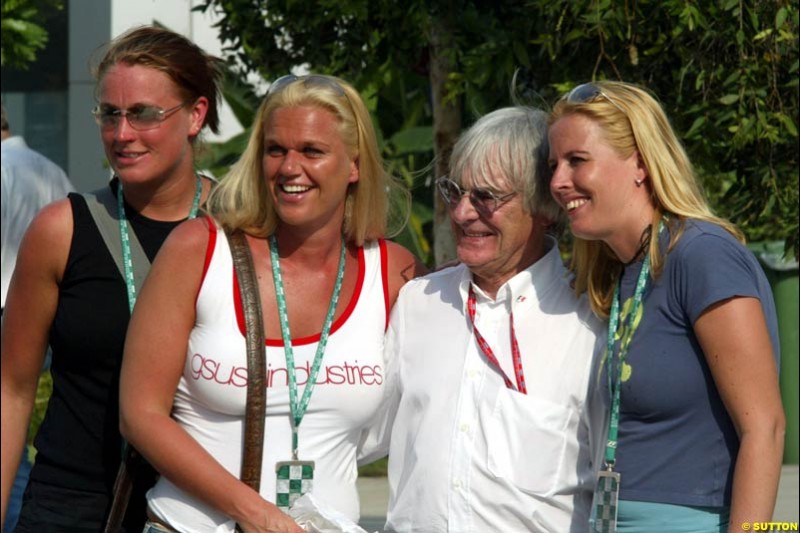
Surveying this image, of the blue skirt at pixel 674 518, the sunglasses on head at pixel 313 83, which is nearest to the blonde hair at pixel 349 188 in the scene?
the sunglasses on head at pixel 313 83

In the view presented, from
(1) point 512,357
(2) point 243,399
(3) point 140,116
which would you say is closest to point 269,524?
(2) point 243,399

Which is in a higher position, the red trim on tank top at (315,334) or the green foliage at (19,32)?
the green foliage at (19,32)

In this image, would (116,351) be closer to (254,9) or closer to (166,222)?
(166,222)

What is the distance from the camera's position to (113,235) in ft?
12.3

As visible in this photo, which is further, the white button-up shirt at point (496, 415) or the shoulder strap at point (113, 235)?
the shoulder strap at point (113, 235)

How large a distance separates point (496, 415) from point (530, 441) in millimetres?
104

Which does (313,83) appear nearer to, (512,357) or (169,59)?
(169,59)

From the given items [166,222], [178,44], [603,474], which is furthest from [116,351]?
[603,474]

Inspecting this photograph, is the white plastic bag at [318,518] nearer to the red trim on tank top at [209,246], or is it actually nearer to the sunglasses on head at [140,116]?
the red trim on tank top at [209,246]

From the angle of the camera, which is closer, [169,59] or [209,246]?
[209,246]

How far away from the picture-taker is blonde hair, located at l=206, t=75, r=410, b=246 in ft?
11.7

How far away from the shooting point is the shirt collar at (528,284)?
3664mm

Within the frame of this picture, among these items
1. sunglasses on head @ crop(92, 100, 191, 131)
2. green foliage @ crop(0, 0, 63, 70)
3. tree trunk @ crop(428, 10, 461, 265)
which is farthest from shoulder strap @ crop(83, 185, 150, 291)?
green foliage @ crop(0, 0, 63, 70)

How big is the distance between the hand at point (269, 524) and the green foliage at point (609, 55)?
1473 mm
